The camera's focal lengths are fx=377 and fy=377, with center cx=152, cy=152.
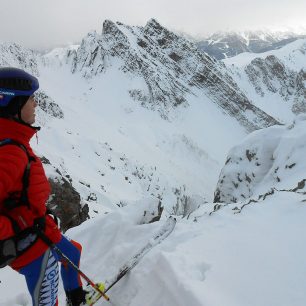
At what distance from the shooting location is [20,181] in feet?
11.3

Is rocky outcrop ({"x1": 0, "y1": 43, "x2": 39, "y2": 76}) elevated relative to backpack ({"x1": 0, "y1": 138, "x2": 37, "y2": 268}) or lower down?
lower down

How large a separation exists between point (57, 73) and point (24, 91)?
82.2 m

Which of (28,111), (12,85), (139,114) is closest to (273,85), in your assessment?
(139,114)

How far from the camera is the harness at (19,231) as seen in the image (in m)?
3.33

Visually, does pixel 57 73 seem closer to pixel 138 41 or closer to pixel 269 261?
pixel 138 41

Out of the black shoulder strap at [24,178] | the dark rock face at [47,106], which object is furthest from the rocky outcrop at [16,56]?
the black shoulder strap at [24,178]

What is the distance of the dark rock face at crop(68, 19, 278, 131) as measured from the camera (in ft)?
235

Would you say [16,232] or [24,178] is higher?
[24,178]

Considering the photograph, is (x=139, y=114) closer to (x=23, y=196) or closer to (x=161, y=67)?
(x=161, y=67)

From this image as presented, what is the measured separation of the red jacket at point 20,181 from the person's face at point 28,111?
10 cm

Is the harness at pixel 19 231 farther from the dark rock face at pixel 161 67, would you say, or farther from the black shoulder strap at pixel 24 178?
the dark rock face at pixel 161 67

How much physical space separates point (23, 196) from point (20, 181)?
0.15 meters

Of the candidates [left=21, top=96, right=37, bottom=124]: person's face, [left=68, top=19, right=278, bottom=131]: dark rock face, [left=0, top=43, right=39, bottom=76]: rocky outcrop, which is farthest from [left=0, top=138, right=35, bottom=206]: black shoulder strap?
[left=68, top=19, right=278, bottom=131]: dark rock face

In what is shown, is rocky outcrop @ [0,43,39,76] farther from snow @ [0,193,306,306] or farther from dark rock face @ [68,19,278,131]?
snow @ [0,193,306,306]
